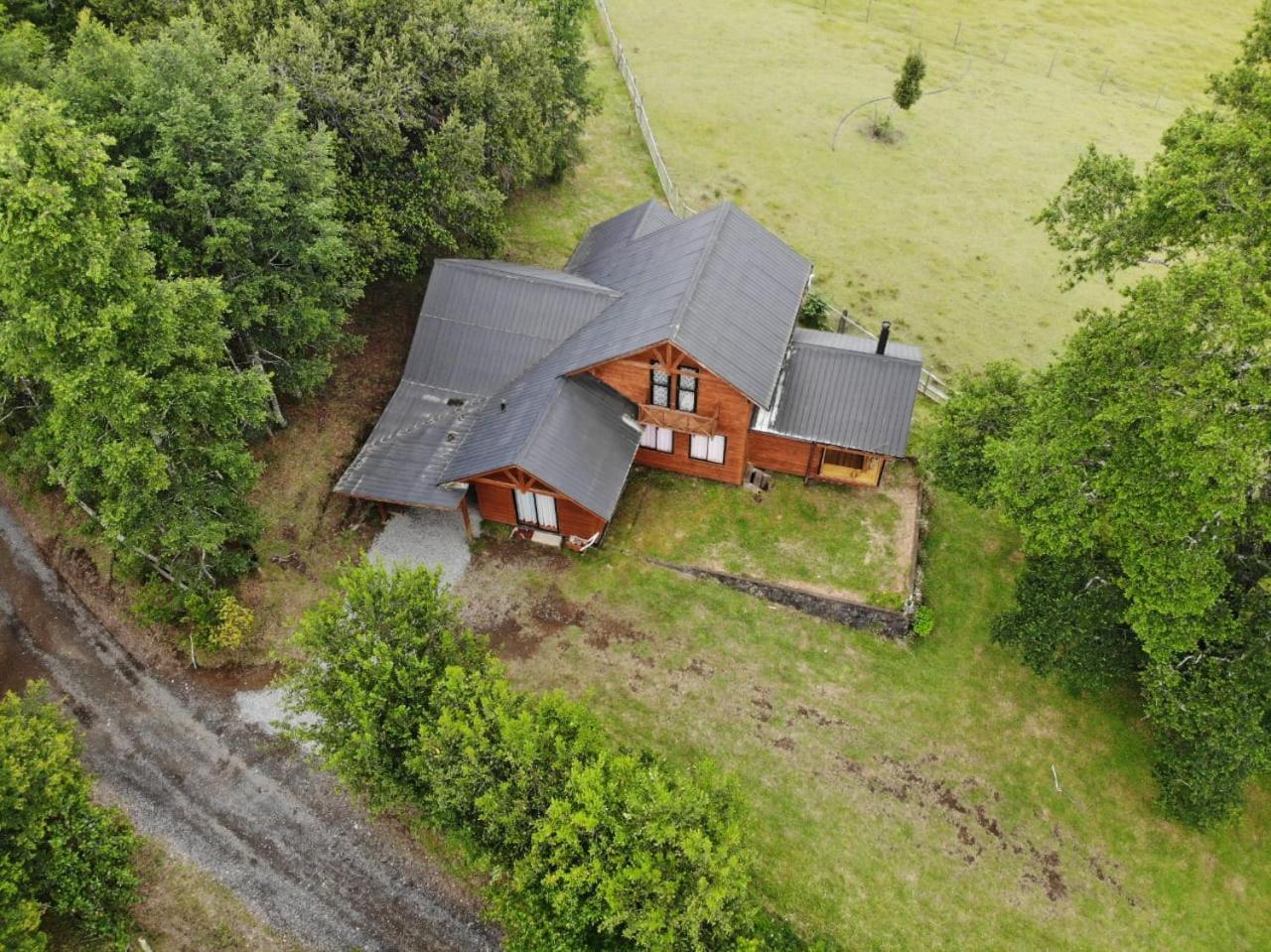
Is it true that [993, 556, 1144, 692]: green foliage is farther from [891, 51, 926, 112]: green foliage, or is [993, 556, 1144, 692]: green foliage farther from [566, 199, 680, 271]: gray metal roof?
[891, 51, 926, 112]: green foliage

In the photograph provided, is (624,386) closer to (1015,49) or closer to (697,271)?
(697,271)

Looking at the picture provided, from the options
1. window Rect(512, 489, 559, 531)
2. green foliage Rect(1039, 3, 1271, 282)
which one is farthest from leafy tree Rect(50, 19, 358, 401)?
green foliage Rect(1039, 3, 1271, 282)

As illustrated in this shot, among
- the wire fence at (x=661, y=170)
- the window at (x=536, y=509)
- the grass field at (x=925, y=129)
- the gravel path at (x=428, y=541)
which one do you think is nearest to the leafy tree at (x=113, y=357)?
the gravel path at (x=428, y=541)

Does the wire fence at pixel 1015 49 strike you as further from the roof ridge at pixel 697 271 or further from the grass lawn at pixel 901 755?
the grass lawn at pixel 901 755

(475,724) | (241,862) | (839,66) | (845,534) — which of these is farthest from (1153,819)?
(839,66)

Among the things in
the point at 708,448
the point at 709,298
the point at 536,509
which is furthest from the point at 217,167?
the point at 708,448

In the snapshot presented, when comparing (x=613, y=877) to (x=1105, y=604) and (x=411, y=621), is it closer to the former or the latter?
(x=411, y=621)

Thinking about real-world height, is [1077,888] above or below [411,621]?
below
